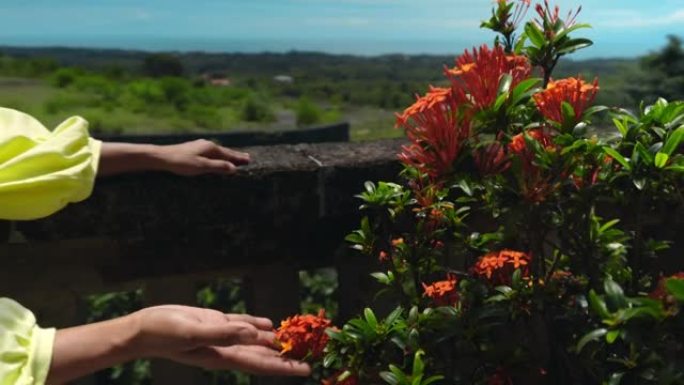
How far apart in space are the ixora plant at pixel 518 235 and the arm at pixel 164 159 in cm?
38

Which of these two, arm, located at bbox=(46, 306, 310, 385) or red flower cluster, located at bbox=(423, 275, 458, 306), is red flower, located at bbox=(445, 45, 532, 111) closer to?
red flower cluster, located at bbox=(423, 275, 458, 306)

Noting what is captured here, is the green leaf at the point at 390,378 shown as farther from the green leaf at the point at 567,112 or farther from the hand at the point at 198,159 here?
the hand at the point at 198,159

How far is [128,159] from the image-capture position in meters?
1.62

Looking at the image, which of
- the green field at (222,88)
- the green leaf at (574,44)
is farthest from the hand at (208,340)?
the green field at (222,88)

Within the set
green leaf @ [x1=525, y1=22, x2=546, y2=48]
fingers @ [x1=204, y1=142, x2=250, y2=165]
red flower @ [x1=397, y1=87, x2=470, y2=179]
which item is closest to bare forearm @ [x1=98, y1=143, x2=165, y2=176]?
fingers @ [x1=204, y1=142, x2=250, y2=165]

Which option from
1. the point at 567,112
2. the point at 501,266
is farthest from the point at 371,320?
the point at 567,112

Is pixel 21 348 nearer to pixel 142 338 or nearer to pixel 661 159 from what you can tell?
pixel 142 338

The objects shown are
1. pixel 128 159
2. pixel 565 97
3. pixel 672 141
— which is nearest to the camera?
pixel 672 141

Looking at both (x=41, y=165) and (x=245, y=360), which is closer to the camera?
(x=245, y=360)

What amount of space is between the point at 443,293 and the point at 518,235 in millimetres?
189

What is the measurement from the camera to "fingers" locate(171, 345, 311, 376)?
129 centimetres


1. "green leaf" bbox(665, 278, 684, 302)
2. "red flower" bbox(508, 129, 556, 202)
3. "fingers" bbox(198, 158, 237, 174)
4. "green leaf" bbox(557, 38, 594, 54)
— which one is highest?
"green leaf" bbox(557, 38, 594, 54)

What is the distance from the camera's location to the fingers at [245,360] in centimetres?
129

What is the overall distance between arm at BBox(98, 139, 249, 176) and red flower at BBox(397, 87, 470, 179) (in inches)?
19.5
